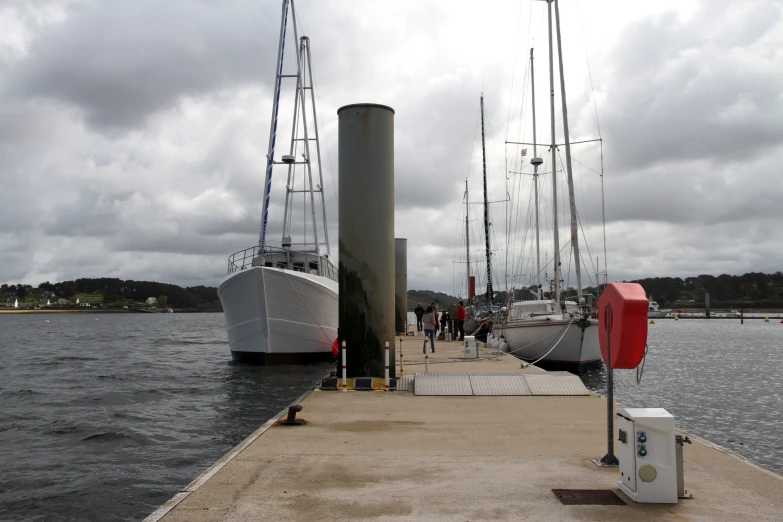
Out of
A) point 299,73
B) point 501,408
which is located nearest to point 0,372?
point 299,73

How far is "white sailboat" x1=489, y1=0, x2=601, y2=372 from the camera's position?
20197mm

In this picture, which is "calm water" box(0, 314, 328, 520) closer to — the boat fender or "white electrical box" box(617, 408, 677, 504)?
"white electrical box" box(617, 408, 677, 504)

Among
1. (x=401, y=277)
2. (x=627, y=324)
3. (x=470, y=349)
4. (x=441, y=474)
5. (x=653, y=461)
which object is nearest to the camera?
(x=653, y=461)

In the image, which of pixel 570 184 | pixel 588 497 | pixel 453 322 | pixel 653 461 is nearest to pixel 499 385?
pixel 588 497

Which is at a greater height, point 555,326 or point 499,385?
point 555,326

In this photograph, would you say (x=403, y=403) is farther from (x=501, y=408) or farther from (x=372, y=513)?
(x=372, y=513)

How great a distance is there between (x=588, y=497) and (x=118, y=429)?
9.23 m

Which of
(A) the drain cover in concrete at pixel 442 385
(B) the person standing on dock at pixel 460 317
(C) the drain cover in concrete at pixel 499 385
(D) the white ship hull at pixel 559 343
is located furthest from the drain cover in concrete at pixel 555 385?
(B) the person standing on dock at pixel 460 317

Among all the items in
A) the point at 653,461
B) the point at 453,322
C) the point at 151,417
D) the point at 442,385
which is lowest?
the point at 151,417

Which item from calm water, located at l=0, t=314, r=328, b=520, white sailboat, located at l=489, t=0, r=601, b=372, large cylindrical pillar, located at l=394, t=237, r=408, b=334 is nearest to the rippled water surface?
white sailboat, located at l=489, t=0, r=601, b=372

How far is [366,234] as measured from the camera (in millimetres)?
10602

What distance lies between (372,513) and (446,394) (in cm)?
607

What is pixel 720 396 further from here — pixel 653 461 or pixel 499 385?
pixel 653 461

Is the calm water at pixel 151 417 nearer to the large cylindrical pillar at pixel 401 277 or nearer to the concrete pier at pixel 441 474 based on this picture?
the concrete pier at pixel 441 474
